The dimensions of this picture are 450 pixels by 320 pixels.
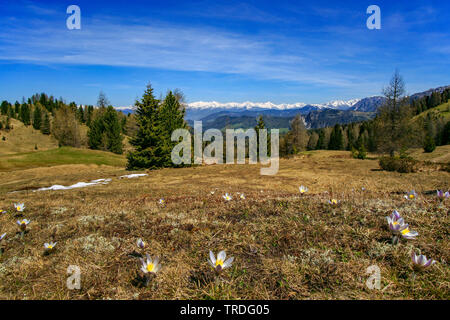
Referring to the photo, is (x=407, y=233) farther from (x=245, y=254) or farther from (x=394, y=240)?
(x=245, y=254)

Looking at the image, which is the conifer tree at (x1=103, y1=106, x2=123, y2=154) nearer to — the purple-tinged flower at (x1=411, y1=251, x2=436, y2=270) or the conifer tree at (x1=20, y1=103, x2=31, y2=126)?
the conifer tree at (x1=20, y1=103, x2=31, y2=126)

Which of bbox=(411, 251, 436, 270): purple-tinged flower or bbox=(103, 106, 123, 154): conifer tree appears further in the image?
bbox=(103, 106, 123, 154): conifer tree

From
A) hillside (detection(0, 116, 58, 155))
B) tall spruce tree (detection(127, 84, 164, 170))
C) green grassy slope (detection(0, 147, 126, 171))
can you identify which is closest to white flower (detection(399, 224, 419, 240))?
tall spruce tree (detection(127, 84, 164, 170))

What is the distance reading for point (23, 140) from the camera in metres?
90.4

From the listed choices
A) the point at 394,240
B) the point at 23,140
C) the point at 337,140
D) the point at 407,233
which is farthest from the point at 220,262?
the point at 23,140

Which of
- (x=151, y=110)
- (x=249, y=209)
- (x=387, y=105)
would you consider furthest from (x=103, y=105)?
(x=249, y=209)

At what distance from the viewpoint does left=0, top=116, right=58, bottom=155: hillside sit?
7912 cm

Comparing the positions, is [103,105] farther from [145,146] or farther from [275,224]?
[275,224]

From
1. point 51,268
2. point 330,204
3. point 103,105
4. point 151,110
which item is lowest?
point 51,268

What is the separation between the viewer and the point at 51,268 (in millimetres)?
2557

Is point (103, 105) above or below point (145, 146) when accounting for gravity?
above
